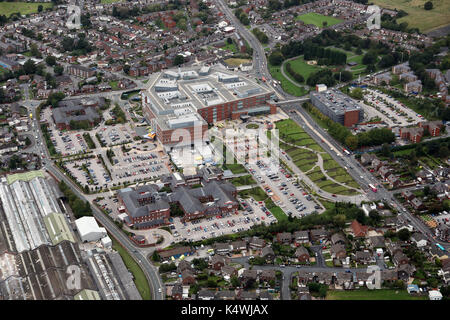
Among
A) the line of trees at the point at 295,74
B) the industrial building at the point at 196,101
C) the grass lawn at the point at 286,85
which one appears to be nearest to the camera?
the industrial building at the point at 196,101

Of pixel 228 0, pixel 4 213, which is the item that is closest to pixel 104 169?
pixel 4 213

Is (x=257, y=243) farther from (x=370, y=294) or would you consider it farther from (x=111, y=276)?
(x=111, y=276)

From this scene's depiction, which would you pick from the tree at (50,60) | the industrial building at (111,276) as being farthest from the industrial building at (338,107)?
the tree at (50,60)

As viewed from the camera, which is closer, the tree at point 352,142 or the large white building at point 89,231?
the large white building at point 89,231

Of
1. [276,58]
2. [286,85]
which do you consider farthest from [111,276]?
[276,58]

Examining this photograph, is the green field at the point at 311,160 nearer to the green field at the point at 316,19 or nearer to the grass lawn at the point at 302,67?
the grass lawn at the point at 302,67

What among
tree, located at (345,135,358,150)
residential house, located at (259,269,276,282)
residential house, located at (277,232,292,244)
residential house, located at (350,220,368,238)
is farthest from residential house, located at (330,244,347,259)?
tree, located at (345,135,358,150)

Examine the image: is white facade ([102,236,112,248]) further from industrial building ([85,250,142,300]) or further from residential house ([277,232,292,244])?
residential house ([277,232,292,244])
